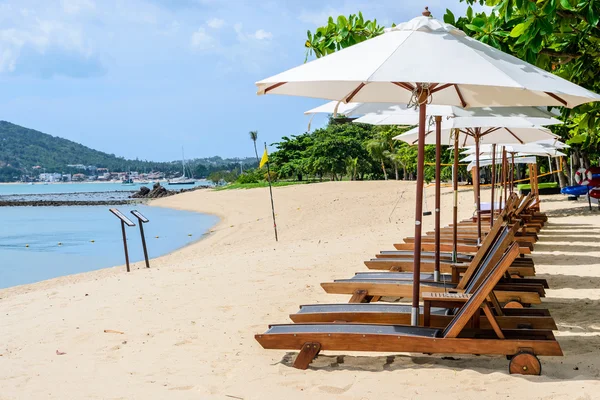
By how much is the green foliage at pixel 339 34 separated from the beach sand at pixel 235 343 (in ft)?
9.54

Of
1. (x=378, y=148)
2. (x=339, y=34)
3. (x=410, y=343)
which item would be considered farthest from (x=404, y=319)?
(x=378, y=148)

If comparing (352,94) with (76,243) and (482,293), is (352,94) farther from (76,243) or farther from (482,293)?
(76,243)

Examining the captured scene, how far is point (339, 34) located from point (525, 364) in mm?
5103

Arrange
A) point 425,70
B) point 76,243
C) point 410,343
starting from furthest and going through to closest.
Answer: point 76,243 < point 410,343 < point 425,70

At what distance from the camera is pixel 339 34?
823 centimetres

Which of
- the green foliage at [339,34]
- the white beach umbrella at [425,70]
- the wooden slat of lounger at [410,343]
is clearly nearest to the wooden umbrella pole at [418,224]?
the white beach umbrella at [425,70]

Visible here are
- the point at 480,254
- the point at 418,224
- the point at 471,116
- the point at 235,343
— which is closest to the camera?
the point at 418,224

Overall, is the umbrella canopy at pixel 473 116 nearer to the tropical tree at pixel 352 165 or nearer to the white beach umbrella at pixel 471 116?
the white beach umbrella at pixel 471 116

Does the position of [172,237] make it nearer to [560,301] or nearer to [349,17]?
[349,17]

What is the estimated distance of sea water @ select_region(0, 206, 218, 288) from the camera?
21.4 meters

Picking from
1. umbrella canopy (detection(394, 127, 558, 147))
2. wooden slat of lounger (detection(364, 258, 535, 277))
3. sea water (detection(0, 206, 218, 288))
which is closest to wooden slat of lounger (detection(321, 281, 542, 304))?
wooden slat of lounger (detection(364, 258, 535, 277))

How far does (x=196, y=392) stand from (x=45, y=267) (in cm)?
1907

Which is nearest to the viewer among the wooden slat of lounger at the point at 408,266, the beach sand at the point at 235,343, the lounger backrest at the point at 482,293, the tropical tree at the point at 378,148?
the lounger backrest at the point at 482,293

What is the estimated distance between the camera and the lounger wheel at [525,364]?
166 inches
